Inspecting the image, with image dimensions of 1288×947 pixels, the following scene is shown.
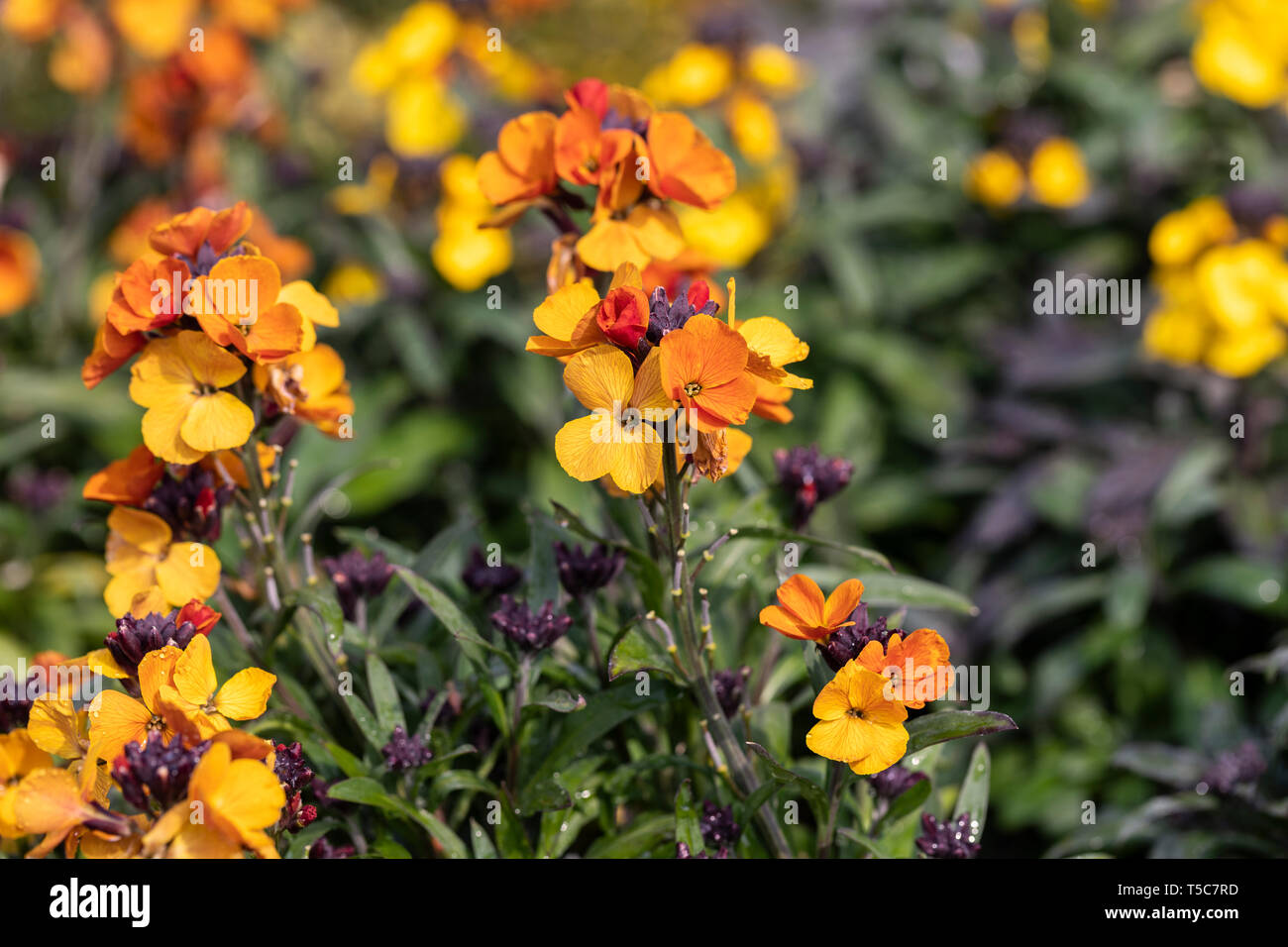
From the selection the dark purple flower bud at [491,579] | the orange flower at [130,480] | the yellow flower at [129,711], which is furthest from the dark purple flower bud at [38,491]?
the yellow flower at [129,711]

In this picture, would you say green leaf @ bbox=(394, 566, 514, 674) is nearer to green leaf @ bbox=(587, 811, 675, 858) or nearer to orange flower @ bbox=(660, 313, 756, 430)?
green leaf @ bbox=(587, 811, 675, 858)

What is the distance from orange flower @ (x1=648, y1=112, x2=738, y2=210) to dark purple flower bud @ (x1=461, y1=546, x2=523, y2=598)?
54 centimetres

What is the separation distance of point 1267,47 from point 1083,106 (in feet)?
1.77

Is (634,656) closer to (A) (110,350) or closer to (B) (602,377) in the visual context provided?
(B) (602,377)

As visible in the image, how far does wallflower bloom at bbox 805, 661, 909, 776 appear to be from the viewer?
1098 mm

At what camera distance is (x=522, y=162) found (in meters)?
1.38

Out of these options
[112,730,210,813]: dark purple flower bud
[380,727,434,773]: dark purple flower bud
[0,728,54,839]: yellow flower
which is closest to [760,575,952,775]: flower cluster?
[380,727,434,773]: dark purple flower bud

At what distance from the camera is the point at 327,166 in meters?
3.67

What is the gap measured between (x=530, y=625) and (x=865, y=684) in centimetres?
42

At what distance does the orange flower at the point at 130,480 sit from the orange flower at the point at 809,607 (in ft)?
2.50

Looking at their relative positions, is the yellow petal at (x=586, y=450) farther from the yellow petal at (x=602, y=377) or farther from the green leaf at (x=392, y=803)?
the green leaf at (x=392, y=803)

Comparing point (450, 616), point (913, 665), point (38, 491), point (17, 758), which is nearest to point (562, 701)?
point (450, 616)
